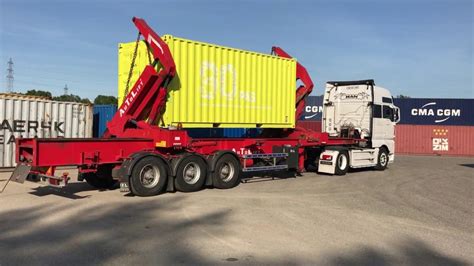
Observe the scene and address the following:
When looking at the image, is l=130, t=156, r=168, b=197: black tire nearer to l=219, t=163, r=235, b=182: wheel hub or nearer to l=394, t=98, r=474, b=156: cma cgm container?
l=219, t=163, r=235, b=182: wheel hub

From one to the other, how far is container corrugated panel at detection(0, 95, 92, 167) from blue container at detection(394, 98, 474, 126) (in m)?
29.9

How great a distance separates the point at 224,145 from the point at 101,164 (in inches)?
143

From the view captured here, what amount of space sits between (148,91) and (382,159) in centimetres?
1134

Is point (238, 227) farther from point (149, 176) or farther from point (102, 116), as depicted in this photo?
point (102, 116)

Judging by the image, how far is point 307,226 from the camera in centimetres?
786

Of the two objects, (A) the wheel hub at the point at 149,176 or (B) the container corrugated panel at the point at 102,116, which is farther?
(B) the container corrugated panel at the point at 102,116

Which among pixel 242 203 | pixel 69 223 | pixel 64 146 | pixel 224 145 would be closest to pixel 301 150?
pixel 224 145

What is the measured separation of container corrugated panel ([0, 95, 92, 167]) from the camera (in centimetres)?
1652

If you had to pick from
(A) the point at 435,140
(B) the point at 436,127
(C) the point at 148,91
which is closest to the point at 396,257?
(C) the point at 148,91

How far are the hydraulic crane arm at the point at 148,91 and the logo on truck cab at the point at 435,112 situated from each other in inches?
1318

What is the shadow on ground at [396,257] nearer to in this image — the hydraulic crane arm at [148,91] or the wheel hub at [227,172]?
the wheel hub at [227,172]

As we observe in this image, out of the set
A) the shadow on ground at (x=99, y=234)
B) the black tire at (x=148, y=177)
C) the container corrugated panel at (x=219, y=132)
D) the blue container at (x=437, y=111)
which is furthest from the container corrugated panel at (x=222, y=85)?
the blue container at (x=437, y=111)

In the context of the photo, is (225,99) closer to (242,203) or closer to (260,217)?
(242,203)

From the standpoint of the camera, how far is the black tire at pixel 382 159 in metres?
19.0
